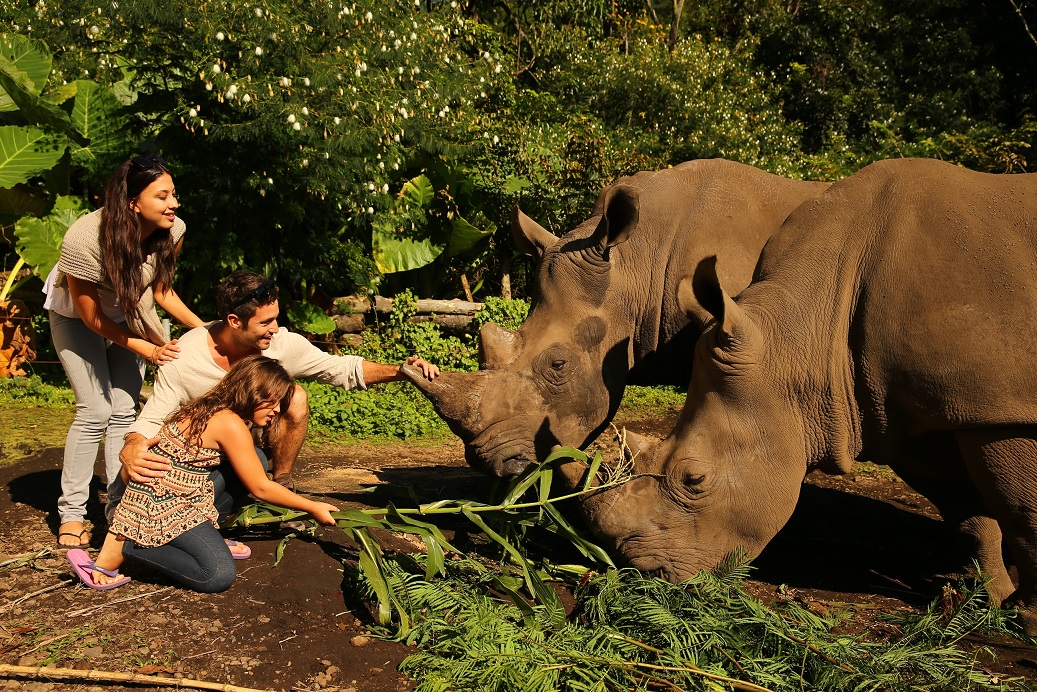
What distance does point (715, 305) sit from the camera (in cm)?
469

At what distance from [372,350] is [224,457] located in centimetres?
577

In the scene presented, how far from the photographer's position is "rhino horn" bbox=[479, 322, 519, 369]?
535 cm

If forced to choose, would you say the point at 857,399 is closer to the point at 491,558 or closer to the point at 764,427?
the point at 764,427

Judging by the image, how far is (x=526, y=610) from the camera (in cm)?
409

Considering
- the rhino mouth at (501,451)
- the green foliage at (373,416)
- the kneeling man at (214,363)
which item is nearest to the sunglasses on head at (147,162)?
the kneeling man at (214,363)

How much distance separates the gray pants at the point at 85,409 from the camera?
191 inches

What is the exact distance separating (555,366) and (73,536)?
265 centimetres

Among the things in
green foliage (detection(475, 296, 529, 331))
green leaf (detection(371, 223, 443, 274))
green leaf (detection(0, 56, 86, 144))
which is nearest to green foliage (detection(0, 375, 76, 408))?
green leaf (detection(0, 56, 86, 144))

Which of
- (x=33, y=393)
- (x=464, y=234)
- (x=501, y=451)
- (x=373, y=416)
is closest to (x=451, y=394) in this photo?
(x=501, y=451)

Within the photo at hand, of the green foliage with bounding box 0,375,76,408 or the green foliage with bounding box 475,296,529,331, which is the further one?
the green foliage with bounding box 475,296,529,331

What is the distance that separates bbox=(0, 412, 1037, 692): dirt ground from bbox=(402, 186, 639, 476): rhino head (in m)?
0.80

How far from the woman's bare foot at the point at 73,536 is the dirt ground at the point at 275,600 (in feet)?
0.21

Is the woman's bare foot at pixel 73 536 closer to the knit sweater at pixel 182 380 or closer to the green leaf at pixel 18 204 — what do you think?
the knit sweater at pixel 182 380

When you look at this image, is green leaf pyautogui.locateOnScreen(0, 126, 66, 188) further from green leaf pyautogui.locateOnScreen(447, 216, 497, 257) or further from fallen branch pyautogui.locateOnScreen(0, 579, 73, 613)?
fallen branch pyautogui.locateOnScreen(0, 579, 73, 613)
